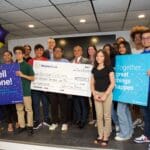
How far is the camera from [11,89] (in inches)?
135

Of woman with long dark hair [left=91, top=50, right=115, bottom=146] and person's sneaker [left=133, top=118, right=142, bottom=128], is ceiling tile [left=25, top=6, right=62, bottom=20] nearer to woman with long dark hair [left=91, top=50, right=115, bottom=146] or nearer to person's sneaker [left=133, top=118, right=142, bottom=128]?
woman with long dark hair [left=91, top=50, right=115, bottom=146]

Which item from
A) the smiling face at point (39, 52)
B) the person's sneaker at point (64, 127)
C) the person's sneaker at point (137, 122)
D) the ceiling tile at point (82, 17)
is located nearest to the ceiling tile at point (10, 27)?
the ceiling tile at point (82, 17)

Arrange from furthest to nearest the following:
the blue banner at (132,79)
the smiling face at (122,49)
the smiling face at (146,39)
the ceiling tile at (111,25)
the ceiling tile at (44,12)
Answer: the ceiling tile at (111,25), the ceiling tile at (44,12), the smiling face at (122,49), the blue banner at (132,79), the smiling face at (146,39)

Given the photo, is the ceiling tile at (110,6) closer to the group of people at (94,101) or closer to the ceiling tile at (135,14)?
the ceiling tile at (135,14)

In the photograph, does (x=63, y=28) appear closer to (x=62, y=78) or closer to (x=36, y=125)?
(x=62, y=78)

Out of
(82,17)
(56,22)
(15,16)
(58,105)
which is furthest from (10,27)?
(58,105)

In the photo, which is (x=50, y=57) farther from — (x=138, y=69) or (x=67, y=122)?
(x=138, y=69)

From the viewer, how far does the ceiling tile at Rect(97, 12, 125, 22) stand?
16.6 ft

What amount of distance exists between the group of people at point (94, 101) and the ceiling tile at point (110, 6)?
0.99m

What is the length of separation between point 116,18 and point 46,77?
8.95 feet

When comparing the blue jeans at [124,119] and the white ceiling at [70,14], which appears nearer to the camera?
the blue jeans at [124,119]

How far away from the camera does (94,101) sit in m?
3.25

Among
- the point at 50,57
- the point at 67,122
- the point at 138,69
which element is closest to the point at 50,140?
the point at 67,122

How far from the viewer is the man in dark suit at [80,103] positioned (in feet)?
11.6
